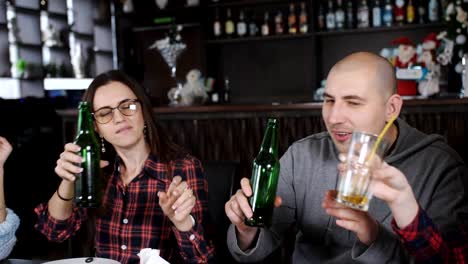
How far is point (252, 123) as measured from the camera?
312 cm

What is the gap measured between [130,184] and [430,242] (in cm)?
91

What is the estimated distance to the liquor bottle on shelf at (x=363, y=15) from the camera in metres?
4.68

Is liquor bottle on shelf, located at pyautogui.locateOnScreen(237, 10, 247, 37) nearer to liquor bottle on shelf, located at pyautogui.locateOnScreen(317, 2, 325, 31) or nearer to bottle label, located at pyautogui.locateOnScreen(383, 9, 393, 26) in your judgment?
liquor bottle on shelf, located at pyautogui.locateOnScreen(317, 2, 325, 31)

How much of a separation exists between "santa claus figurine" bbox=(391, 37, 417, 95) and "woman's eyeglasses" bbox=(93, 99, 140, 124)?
2.18 metres

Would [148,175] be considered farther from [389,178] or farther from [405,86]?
[405,86]

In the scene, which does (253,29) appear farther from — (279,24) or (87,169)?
(87,169)

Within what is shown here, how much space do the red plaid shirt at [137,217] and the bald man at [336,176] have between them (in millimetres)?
223

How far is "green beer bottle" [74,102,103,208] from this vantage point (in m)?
1.12

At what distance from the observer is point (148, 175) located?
1596mm

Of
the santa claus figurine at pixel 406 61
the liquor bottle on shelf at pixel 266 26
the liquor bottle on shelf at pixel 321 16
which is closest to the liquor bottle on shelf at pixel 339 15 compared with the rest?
the liquor bottle on shelf at pixel 321 16

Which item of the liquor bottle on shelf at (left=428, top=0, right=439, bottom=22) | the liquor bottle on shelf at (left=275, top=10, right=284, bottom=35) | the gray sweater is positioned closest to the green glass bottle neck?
the gray sweater

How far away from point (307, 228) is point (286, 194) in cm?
11

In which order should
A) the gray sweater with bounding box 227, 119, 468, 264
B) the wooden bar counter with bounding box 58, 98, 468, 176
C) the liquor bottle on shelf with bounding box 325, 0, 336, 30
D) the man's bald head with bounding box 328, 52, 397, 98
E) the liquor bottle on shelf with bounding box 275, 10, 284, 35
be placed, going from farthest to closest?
1. the liquor bottle on shelf with bounding box 275, 10, 284, 35
2. the liquor bottle on shelf with bounding box 325, 0, 336, 30
3. the wooden bar counter with bounding box 58, 98, 468, 176
4. the man's bald head with bounding box 328, 52, 397, 98
5. the gray sweater with bounding box 227, 119, 468, 264

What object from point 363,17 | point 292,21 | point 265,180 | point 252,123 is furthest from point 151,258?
point 292,21
